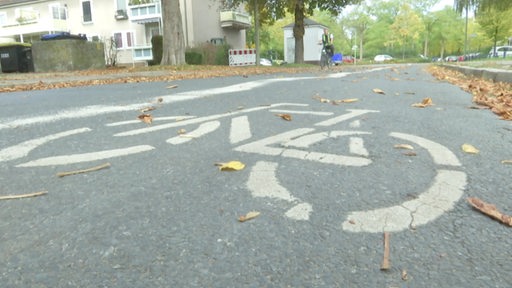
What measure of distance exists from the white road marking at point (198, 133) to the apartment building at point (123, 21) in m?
27.3

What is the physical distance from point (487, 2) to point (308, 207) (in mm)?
18541

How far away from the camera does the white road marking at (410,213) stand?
1621 millimetres

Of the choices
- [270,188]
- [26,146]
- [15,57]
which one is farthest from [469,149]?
[15,57]

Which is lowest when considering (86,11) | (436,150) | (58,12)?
(436,150)

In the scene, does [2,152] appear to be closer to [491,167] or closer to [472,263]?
[472,263]

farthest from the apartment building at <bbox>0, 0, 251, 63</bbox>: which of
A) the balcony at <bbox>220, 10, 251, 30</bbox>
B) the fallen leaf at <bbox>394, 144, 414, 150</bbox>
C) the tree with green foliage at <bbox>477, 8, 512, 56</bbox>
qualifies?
the fallen leaf at <bbox>394, 144, 414, 150</bbox>

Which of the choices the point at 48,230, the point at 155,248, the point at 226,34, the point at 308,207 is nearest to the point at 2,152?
the point at 48,230

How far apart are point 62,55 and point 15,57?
5.36 metres

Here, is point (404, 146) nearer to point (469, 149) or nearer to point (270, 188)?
point (469, 149)

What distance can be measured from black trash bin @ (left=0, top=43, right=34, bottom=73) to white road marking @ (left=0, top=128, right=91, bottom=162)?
20132 millimetres

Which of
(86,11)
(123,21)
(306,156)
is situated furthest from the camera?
(86,11)

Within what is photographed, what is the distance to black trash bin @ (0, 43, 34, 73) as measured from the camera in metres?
20.6

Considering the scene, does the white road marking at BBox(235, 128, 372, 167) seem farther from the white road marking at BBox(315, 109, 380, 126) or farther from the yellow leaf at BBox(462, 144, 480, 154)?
the yellow leaf at BBox(462, 144, 480, 154)

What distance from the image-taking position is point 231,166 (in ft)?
7.84
